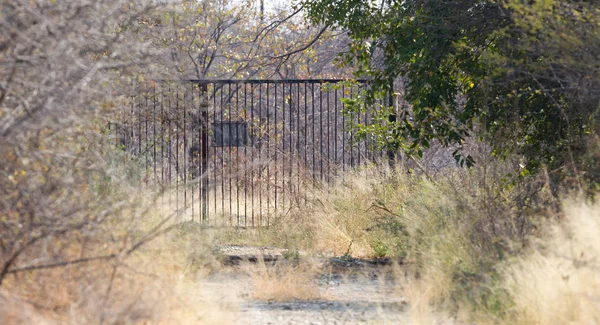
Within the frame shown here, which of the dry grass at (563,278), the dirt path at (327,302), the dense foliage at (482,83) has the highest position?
the dense foliage at (482,83)

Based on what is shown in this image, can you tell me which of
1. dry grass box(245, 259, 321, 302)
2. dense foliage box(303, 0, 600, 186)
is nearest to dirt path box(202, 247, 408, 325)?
dry grass box(245, 259, 321, 302)

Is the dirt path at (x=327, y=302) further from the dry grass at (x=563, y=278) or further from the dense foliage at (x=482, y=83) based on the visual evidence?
the dense foliage at (x=482, y=83)

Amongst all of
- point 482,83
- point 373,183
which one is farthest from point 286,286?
point 373,183

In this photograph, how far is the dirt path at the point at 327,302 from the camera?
7.09m

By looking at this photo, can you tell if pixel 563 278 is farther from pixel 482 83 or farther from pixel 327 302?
pixel 482 83

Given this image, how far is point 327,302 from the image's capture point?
8109 mm

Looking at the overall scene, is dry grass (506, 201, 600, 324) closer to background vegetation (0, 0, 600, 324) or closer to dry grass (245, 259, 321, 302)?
background vegetation (0, 0, 600, 324)

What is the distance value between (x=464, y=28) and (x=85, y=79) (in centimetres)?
584

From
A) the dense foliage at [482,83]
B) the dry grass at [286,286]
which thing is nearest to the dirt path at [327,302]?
the dry grass at [286,286]

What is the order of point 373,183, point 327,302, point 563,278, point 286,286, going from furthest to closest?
point 373,183 < point 286,286 < point 327,302 < point 563,278

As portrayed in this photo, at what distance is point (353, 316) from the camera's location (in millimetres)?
7309

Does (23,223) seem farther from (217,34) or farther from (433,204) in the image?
(217,34)

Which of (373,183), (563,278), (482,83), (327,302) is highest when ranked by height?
(482,83)

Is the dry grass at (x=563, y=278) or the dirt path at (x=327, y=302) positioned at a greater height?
the dry grass at (x=563, y=278)
